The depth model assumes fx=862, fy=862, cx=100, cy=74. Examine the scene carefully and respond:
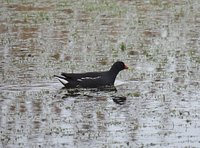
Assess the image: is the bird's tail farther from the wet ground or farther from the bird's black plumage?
the wet ground

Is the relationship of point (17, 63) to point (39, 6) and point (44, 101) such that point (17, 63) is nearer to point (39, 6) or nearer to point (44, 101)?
point (44, 101)

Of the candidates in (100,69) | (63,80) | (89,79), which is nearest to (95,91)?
(89,79)

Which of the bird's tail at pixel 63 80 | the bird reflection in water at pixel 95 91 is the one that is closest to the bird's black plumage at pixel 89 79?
the bird's tail at pixel 63 80

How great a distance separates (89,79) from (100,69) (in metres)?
2.07

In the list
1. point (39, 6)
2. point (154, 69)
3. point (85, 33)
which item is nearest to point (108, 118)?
point (154, 69)

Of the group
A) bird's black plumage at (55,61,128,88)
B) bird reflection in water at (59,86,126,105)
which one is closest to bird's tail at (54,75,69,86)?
bird's black plumage at (55,61,128,88)

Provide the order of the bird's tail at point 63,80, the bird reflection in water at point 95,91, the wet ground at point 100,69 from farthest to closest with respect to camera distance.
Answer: the bird's tail at point 63,80 < the bird reflection in water at point 95,91 < the wet ground at point 100,69

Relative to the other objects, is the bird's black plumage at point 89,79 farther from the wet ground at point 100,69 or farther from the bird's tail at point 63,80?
the wet ground at point 100,69

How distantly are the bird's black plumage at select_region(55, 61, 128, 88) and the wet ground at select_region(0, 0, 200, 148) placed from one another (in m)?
0.27

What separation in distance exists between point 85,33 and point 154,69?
23.4 feet

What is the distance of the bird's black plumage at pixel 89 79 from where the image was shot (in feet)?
61.8

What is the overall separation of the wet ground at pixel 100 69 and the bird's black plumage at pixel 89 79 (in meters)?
0.27

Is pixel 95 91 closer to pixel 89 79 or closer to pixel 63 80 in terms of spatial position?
pixel 89 79

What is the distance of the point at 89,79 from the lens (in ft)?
61.9
